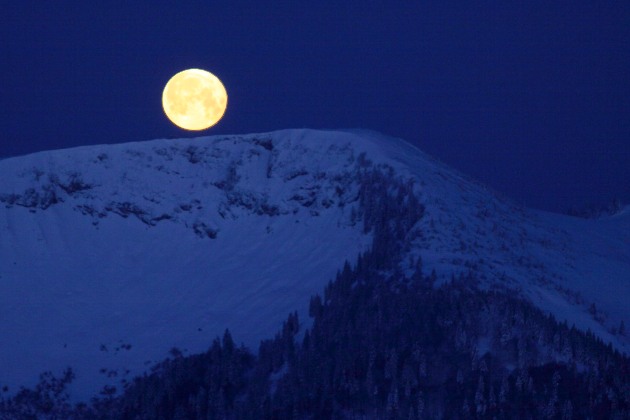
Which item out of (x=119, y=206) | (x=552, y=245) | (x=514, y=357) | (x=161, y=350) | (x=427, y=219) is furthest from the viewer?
(x=119, y=206)

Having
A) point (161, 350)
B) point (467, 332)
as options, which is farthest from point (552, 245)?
point (161, 350)

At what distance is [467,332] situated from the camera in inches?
2938

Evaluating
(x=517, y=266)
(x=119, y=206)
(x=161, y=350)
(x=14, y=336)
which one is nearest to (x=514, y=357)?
(x=517, y=266)

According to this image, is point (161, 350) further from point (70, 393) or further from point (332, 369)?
point (332, 369)

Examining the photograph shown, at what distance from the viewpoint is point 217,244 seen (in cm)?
10338

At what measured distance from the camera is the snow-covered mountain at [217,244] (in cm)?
8806

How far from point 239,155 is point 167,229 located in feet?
37.9

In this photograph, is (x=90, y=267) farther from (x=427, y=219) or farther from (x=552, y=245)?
(x=552, y=245)

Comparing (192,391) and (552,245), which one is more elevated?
(552,245)

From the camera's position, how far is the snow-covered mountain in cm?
8806

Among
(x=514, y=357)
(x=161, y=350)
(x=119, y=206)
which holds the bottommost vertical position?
(x=514, y=357)

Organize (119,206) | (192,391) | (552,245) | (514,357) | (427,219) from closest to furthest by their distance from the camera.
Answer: (514,357) → (192,391) → (427,219) → (552,245) → (119,206)

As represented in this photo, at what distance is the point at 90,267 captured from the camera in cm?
10212

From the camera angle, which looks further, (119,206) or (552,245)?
(119,206)
